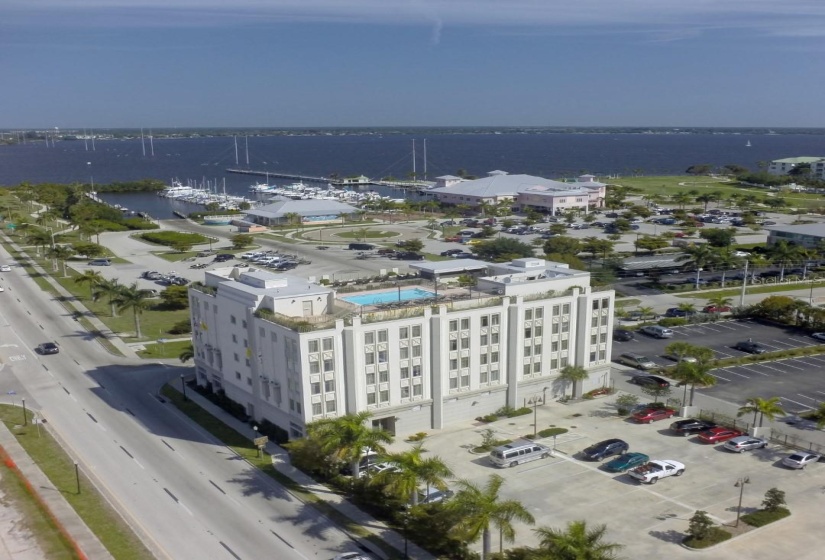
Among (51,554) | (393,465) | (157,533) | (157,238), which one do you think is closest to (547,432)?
(393,465)

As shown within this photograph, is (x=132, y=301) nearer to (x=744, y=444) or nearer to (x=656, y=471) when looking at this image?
(x=656, y=471)

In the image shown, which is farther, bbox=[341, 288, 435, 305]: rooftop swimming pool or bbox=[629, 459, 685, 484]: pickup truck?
bbox=[341, 288, 435, 305]: rooftop swimming pool

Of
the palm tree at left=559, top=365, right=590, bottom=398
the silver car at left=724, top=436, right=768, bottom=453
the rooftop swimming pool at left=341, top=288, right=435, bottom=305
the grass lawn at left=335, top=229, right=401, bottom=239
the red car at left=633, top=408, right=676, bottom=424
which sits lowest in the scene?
the grass lawn at left=335, top=229, right=401, bottom=239

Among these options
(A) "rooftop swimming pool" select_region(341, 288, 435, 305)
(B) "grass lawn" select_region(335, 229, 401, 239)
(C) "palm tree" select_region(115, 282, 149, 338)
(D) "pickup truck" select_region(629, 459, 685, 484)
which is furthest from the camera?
(B) "grass lawn" select_region(335, 229, 401, 239)

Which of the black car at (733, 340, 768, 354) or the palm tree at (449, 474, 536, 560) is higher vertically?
the palm tree at (449, 474, 536, 560)

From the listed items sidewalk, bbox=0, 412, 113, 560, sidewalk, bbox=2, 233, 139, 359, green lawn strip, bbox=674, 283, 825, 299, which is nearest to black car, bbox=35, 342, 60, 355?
sidewalk, bbox=2, 233, 139, 359

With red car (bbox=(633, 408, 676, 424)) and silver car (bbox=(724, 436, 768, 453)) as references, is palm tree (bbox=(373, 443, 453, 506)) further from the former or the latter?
silver car (bbox=(724, 436, 768, 453))

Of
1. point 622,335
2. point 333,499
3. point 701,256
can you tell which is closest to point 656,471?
point 333,499
